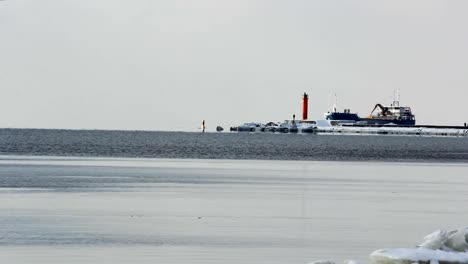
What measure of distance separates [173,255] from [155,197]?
13.5 meters

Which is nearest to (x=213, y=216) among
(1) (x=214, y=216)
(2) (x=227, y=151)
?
(1) (x=214, y=216)

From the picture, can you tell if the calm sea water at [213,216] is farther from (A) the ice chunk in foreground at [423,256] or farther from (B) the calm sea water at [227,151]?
(B) the calm sea water at [227,151]

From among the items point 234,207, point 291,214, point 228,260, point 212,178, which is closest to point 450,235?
point 228,260

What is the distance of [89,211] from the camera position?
28031 mm

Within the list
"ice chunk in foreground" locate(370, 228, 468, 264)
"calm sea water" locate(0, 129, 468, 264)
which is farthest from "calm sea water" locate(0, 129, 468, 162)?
"ice chunk in foreground" locate(370, 228, 468, 264)

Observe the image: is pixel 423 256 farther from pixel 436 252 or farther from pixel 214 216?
pixel 214 216

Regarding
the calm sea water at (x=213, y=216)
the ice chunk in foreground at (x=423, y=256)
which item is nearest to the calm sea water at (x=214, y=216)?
the calm sea water at (x=213, y=216)

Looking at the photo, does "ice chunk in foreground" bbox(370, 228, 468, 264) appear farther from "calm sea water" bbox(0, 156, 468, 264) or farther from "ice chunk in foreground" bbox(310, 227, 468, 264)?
"calm sea water" bbox(0, 156, 468, 264)

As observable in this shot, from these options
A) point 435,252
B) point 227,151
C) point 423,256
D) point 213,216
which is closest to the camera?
point 423,256

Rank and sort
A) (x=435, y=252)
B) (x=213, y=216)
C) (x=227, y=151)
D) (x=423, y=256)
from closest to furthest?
1. (x=423, y=256)
2. (x=435, y=252)
3. (x=213, y=216)
4. (x=227, y=151)

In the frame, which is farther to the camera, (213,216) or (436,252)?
(213,216)

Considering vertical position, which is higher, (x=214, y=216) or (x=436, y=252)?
(x=436, y=252)

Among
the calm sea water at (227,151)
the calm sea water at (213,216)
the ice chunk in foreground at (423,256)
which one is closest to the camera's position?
the ice chunk in foreground at (423,256)

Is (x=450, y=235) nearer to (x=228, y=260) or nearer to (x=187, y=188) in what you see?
(x=228, y=260)
